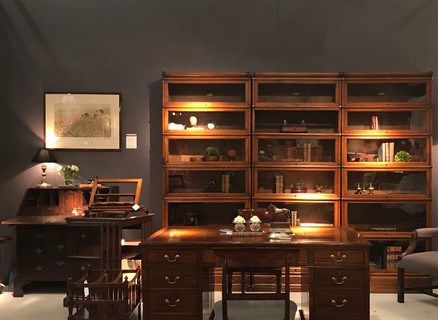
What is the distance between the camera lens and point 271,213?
4.74m

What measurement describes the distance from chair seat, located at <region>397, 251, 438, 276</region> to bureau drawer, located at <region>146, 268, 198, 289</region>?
89.8 inches

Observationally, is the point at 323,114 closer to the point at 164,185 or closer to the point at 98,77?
the point at 164,185

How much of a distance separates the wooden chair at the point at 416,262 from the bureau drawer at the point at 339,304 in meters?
1.26

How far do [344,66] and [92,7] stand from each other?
9.94 feet

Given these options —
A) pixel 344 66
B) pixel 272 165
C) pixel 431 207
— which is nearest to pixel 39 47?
pixel 272 165

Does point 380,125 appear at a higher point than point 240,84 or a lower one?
lower

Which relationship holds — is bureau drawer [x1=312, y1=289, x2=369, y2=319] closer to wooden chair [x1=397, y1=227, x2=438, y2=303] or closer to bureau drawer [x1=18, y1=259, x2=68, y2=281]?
wooden chair [x1=397, y1=227, x2=438, y2=303]

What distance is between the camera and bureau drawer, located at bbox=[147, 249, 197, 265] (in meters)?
3.70

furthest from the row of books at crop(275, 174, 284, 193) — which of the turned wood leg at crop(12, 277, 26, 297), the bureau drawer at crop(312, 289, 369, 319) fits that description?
the turned wood leg at crop(12, 277, 26, 297)

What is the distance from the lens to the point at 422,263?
15.4 ft

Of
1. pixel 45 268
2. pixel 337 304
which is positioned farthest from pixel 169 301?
pixel 45 268

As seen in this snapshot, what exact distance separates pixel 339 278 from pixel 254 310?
78 centimetres

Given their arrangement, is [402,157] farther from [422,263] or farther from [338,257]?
[338,257]

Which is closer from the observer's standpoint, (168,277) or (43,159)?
(168,277)
